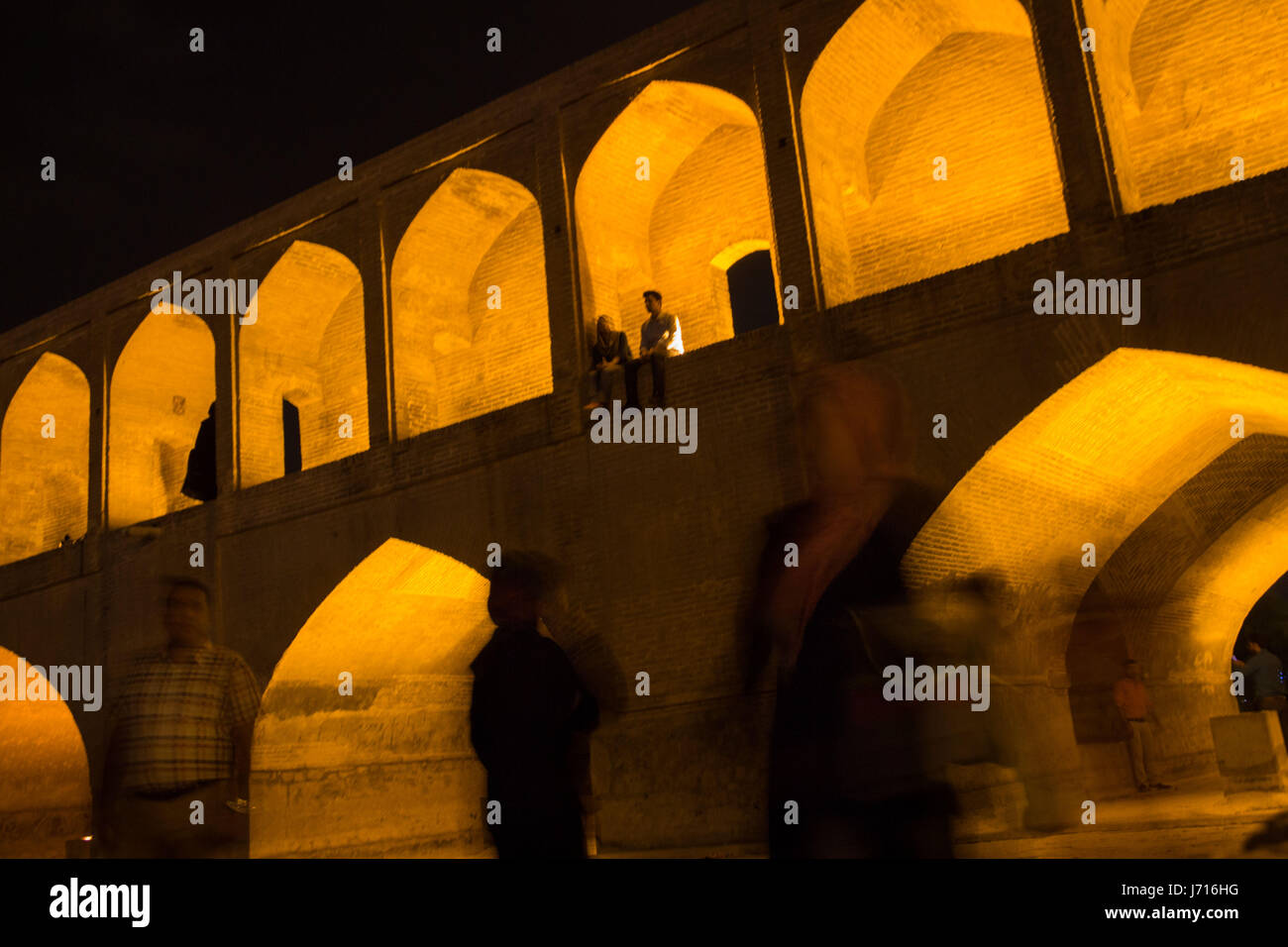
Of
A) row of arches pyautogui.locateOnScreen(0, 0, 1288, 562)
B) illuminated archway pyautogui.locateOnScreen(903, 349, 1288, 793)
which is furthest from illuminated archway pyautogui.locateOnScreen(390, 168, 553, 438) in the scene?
illuminated archway pyautogui.locateOnScreen(903, 349, 1288, 793)

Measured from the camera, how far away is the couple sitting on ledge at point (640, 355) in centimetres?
849

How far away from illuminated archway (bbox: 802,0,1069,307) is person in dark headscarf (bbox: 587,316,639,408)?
5.34 ft

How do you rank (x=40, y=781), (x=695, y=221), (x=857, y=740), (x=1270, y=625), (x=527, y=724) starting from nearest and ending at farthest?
(x=857, y=740) < (x=527, y=724) < (x=695, y=221) < (x=40, y=781) < (x=1270, y=625)

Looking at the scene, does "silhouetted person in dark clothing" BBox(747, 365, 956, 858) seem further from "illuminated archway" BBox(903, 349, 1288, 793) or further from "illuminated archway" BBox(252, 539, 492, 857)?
"illuminated archway" BBox(252, 539, 492, 857)

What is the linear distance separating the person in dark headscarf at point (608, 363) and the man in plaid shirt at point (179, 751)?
4.79 meters

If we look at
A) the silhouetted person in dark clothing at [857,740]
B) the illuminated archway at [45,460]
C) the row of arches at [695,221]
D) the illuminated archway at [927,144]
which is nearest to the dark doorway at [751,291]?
the row of arches at [695,221]

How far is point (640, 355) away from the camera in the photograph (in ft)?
28.8

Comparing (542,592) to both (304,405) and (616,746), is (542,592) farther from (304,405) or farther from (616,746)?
(304,405)

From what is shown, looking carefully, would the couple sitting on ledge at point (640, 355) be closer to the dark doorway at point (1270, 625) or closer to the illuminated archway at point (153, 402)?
the illuminated archway at point (153, 402)

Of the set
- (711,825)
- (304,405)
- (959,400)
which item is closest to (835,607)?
(959,400)

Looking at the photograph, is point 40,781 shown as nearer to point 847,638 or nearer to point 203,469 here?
point 203,469

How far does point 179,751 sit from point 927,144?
761cm

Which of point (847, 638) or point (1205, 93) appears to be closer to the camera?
point (847, 638)

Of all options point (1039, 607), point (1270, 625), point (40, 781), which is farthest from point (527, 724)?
point (1270, 625)
